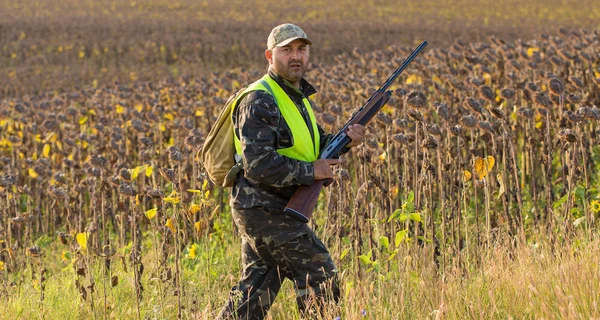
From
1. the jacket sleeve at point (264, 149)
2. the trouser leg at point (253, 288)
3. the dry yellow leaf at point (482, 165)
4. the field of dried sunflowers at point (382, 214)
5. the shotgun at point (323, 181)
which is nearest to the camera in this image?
the jacket sleeve at point (264, 149)

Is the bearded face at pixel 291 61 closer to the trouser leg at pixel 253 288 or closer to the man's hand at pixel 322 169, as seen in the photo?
the man's hand at pixel 322 169

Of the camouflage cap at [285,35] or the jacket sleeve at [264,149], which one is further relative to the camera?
the camouflage cap at [285,35]

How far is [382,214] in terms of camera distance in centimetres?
658

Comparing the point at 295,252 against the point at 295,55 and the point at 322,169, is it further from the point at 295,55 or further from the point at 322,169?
the point at 295,55

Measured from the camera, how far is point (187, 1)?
51.7 m

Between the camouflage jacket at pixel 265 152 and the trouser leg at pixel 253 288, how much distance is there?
1.31ft

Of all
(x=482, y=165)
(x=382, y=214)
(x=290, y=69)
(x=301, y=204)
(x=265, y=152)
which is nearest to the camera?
(x=265, y=152)

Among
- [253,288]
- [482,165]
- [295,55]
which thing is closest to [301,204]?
[253,288]

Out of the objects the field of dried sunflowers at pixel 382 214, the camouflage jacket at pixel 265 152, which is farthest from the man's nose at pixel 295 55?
the field of dried sunflowers at pixel 382 214

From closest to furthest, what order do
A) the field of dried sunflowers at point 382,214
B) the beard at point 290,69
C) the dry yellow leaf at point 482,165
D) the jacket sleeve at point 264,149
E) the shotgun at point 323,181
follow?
the jacket sleeve at point 264,149, the shotgun at point 323,181, the beard at point 290,69, the field of dried sunflowers at point 382,214, the dry yellow leaf at point 482,165

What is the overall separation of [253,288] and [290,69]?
122 cm

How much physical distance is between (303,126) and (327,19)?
3550cm

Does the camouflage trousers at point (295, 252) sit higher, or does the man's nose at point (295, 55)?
the man's nose at point (295, 55)

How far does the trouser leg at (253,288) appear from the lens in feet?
16.2
